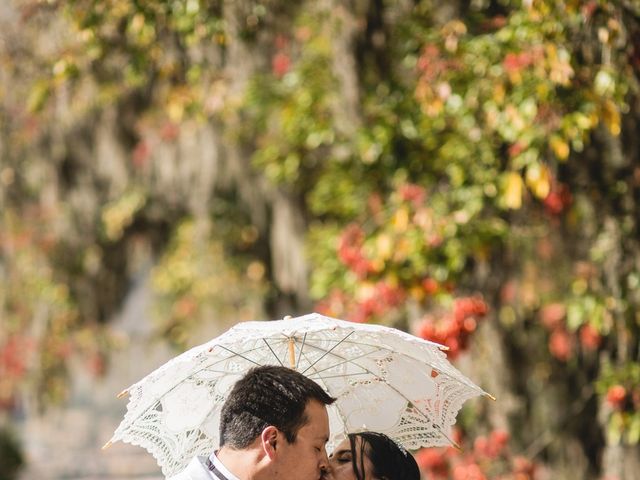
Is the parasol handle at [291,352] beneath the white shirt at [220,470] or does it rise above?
above

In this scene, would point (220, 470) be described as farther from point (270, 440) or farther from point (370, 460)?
point (370, 460)

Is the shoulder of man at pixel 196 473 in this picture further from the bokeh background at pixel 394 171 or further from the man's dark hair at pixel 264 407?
the bokeh background at pixel 394 171

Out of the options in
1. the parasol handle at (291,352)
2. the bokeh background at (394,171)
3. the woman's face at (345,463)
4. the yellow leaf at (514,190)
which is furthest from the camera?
the bokeh background at (394,171)

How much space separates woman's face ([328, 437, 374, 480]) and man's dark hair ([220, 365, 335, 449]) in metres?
0.63

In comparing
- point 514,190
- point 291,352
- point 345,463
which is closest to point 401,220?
point 514,190

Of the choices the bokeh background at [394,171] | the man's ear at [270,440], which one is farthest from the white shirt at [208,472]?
the bokeh background at [394,171]

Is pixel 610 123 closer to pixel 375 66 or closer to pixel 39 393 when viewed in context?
pixel 375 66

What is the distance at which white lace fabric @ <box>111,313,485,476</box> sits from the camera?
4.66 metres

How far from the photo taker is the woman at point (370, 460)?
4.65 meters

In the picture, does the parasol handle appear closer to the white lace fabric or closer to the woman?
the white lace fabric

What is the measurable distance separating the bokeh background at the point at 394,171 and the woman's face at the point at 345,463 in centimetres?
288

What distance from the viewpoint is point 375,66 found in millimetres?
9375

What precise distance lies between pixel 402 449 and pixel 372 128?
4.36 metres

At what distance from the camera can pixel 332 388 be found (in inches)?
195
